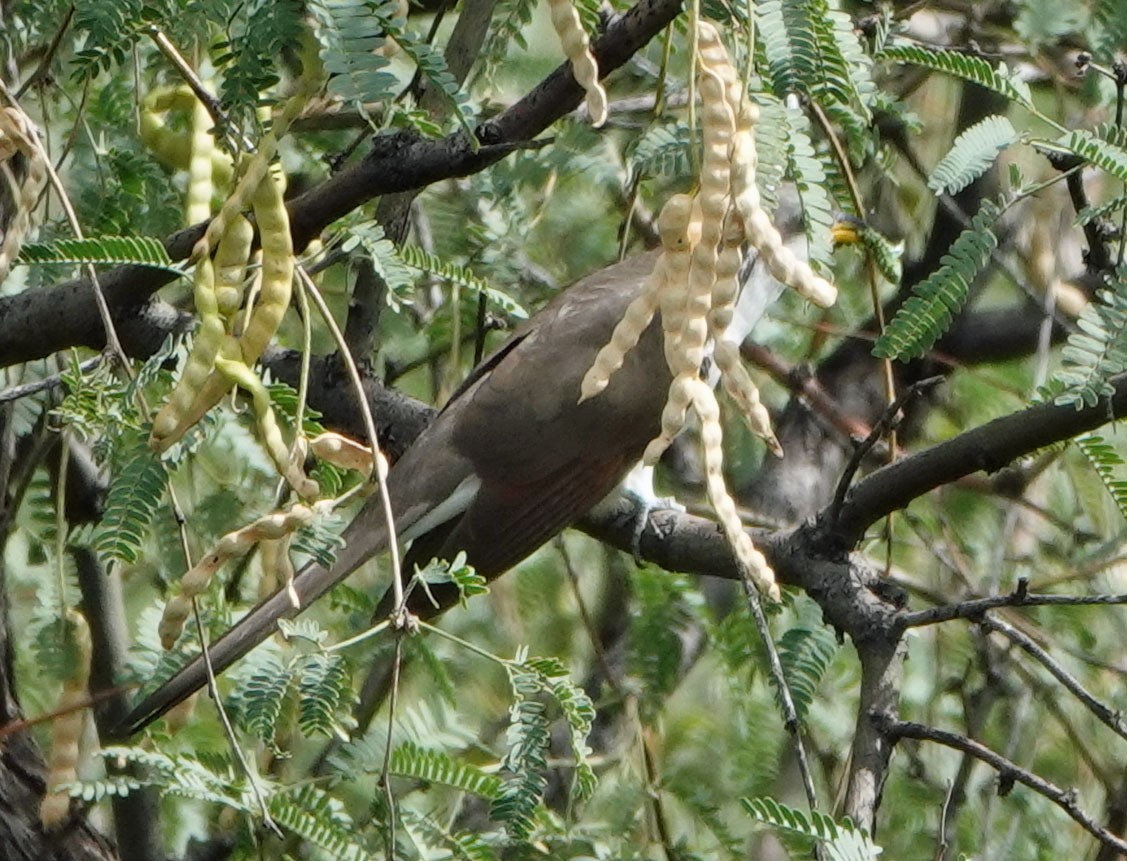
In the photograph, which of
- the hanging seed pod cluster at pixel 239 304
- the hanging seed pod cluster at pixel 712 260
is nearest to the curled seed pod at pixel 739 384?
the hanging seed pod cluster at pixel 712 260

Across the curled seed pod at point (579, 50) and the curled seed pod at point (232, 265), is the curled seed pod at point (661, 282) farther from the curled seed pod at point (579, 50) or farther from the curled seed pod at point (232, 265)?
the curled seed pod at point (232, 265)

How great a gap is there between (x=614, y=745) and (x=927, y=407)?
1312mm

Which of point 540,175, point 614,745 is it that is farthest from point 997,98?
point 614,745

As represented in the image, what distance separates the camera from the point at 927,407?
4465mm

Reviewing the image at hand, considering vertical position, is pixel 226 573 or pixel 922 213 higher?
pixel 922 213

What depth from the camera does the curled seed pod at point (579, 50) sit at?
1.34 metres

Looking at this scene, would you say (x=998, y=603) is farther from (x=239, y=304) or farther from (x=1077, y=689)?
(x=239, y=304)

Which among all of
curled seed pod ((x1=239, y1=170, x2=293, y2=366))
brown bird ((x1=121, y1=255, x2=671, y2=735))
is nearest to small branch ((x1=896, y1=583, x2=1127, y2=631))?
curled seed pod ((x1=239, y1=170, x2=293, y2=366))

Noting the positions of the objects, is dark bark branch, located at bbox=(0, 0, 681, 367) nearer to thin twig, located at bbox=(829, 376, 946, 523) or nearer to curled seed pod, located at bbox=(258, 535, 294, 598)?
curled seed pod, located at bbox=(258, 535, 294, 598)

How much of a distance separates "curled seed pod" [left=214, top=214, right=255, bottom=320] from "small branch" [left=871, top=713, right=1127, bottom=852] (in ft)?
3.00

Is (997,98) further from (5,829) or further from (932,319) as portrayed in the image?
(5,829)

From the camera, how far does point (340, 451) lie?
75.7 inches

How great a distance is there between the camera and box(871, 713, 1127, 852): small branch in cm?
184

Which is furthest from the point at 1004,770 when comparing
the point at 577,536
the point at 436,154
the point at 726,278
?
the point at 577,536
